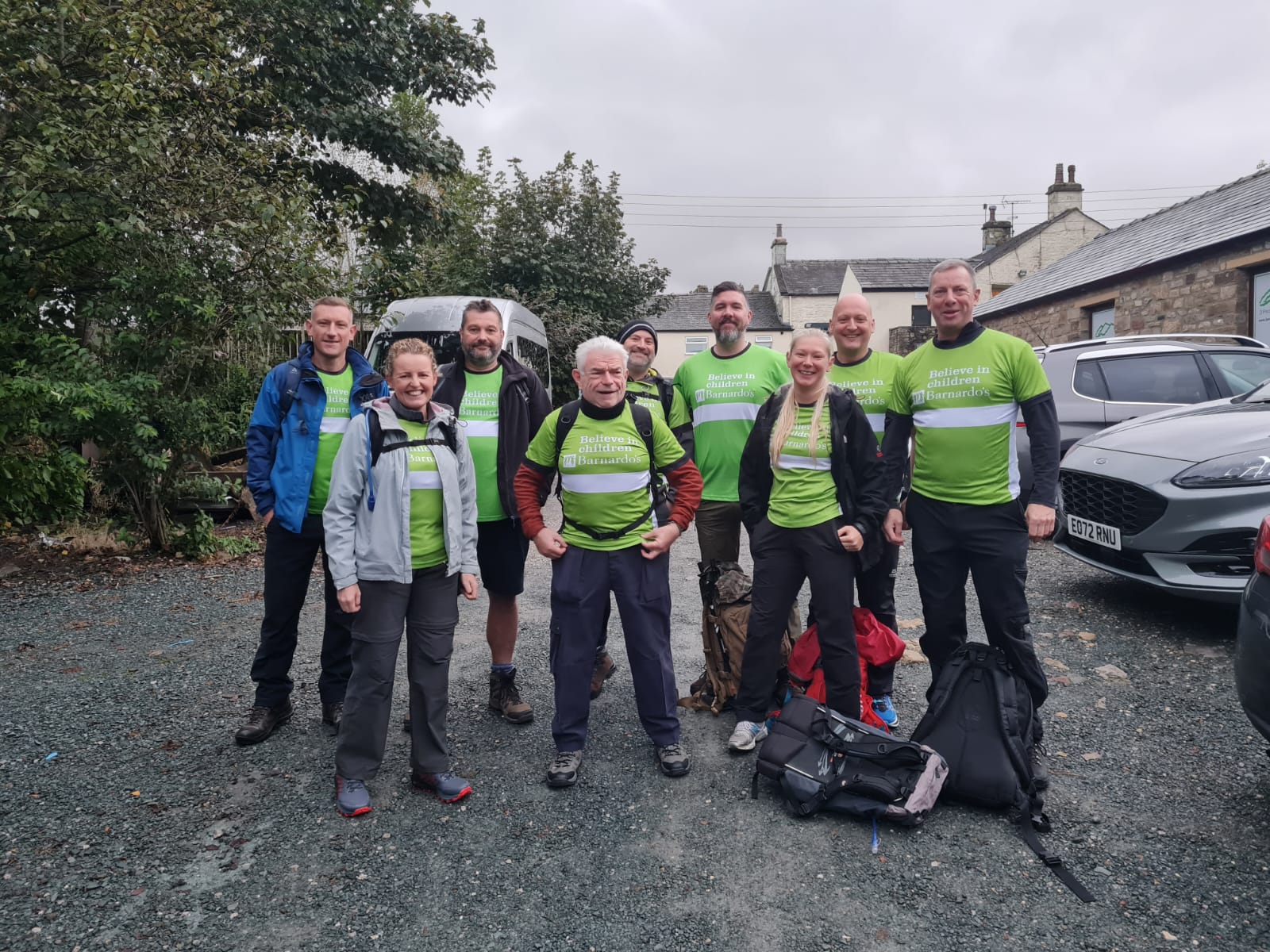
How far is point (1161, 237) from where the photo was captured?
15.7 metres

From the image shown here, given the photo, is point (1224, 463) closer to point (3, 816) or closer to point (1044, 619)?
point (1044, 619)

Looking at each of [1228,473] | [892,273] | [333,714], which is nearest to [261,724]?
[333,714]

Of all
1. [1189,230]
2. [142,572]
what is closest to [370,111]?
[142,572]

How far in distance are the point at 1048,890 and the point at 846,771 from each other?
749 mm

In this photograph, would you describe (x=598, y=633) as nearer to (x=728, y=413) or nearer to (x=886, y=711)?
(x=728, y=413)

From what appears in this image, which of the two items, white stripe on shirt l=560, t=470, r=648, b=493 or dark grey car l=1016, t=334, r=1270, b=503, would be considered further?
dark grey car l=1016, t=334, r=1270, b=503

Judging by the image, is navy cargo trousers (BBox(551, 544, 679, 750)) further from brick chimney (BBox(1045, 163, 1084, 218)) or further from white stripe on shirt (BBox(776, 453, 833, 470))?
brick chimney (BBox(1045, 163, 1084, 218))

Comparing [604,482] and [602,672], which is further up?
[604,482]

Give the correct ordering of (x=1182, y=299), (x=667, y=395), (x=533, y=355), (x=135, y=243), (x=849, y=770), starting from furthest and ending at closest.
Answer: (x=1182, y=299) < (x=533, y=355) < (x=135, y=243) < (x=667, y=395) < (x=849, y=770)

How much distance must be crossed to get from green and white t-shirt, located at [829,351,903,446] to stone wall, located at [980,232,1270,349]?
9.75 m

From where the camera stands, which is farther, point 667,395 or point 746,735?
point 667,395

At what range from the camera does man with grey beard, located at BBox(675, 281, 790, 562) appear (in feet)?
13.1

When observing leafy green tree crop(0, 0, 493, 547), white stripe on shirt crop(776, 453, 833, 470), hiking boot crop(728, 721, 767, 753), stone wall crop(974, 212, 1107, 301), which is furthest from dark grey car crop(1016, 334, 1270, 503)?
stone wall crop(974, 212, 1107, 301)

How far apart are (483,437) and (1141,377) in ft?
22.9
